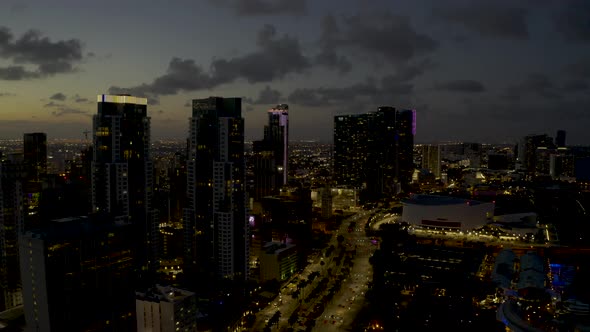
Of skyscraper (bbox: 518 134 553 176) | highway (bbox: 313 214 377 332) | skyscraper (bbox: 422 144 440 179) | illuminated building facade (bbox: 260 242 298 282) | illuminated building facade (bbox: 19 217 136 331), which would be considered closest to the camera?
illuminated building facade (bbox: 19 217 136 331)

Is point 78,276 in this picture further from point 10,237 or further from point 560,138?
Result: point 560,138

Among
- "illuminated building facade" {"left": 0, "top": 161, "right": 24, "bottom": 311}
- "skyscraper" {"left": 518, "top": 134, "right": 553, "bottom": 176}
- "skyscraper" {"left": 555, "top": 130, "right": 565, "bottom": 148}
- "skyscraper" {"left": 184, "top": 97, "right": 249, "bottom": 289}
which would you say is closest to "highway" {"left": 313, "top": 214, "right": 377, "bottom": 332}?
"skyscraper" {"left": 184, "top": 97, "right": 249, "bottom": 289}

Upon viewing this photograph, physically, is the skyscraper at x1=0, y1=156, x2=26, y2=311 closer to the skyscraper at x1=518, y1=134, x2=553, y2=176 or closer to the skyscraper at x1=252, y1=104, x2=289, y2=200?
the skyscraper at x1=252, y1=104, x2=289, y2=200

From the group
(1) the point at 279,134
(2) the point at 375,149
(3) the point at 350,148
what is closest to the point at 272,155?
(1) the point at 279,134

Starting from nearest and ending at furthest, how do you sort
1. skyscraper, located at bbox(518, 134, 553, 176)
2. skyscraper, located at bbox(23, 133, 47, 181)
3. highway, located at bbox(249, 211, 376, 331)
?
highway, located at bbox(249, 211, 376, 331) < skyscraper, located at bbox(23, 133, 47, 181) < skyscraper, located at bbox(518, 134, 553, 176)

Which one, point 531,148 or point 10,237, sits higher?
point 531,148
